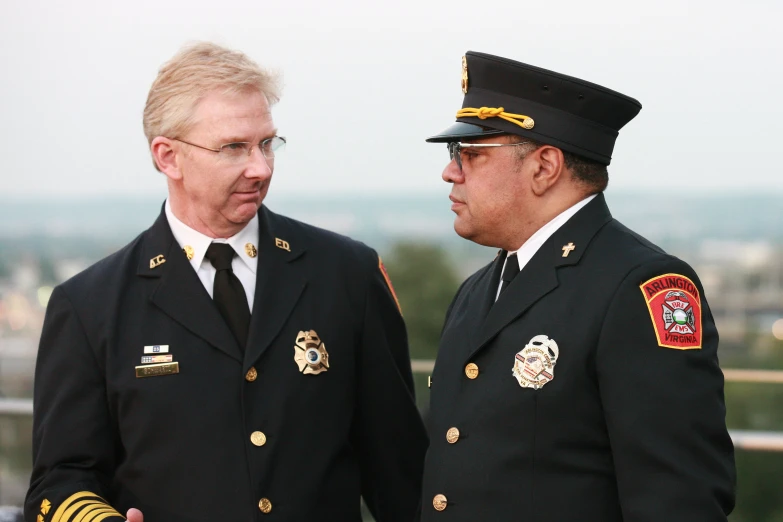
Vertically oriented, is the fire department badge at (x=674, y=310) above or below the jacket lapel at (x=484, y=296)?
A: above

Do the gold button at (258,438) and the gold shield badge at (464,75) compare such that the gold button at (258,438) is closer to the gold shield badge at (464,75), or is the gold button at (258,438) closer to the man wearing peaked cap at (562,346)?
the man wearing peaked cap at (562,346)

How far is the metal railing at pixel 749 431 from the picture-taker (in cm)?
398

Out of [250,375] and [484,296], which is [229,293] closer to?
[250,375]

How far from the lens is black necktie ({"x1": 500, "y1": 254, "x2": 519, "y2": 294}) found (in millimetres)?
2809

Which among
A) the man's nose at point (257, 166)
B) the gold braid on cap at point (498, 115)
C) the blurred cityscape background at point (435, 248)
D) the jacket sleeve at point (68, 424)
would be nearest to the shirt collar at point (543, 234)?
the gold braid on cap at point (498, 115)


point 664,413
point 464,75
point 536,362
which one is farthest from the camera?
point 464,75

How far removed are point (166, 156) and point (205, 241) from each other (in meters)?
0.30

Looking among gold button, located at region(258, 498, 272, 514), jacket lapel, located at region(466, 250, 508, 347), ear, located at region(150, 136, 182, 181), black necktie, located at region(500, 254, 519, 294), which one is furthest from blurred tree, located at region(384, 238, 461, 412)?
black necktie, located at region(500, 254, 519, 294)

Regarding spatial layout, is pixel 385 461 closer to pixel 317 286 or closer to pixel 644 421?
pixel 317 286

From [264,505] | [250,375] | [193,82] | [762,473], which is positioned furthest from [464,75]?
[762,473]

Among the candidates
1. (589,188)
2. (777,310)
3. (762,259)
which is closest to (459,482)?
(589,188)

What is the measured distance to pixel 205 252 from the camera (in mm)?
3307

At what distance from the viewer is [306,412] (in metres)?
3.20

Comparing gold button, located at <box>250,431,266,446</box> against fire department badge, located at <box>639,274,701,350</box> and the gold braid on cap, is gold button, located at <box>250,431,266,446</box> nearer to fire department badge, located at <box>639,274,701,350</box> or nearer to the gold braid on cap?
the gold braid on cap
